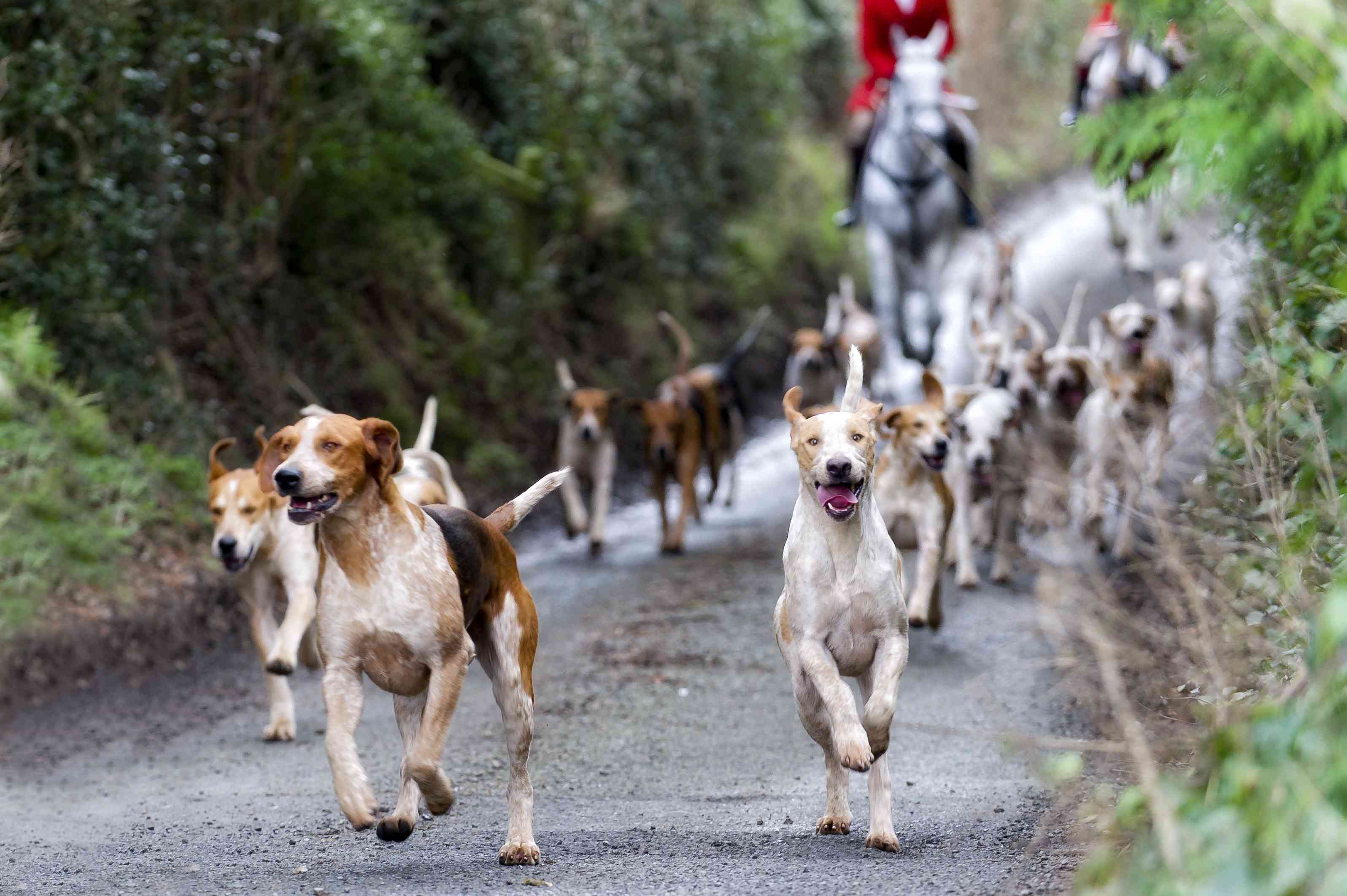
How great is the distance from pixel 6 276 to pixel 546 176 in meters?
7.23

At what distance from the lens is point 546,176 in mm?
16125

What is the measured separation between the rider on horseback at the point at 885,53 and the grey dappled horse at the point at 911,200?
4.4 inches

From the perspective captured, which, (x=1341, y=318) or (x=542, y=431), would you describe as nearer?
(x=1341, y=318)

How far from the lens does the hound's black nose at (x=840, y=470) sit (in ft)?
16.3

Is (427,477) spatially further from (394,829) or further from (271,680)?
(394,829)

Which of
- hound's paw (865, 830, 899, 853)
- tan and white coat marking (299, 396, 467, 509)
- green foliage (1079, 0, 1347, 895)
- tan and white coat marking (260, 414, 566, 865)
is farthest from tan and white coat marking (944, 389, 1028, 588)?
tan and white coat marking (260, 414, 566, 865)

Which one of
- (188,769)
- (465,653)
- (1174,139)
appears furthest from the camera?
(188,769)

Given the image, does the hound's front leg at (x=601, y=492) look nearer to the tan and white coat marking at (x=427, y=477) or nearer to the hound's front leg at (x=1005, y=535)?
the tan and white coat marking at (x=427, y=477)

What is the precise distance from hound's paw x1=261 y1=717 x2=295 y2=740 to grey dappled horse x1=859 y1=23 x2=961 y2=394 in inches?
276

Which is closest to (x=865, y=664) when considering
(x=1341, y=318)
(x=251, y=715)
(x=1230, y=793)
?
(x=1341, y=318)

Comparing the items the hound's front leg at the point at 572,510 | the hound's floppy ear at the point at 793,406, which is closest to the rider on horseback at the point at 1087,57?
the hound's front leg at the point at 572,510

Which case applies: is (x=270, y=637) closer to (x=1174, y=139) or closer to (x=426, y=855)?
(x=426, y=855)

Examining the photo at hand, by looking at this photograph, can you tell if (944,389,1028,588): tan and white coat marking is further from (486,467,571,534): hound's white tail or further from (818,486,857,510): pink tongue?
(818,486,857,510): pink tongue

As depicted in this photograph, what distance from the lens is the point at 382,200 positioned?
13.2 m
